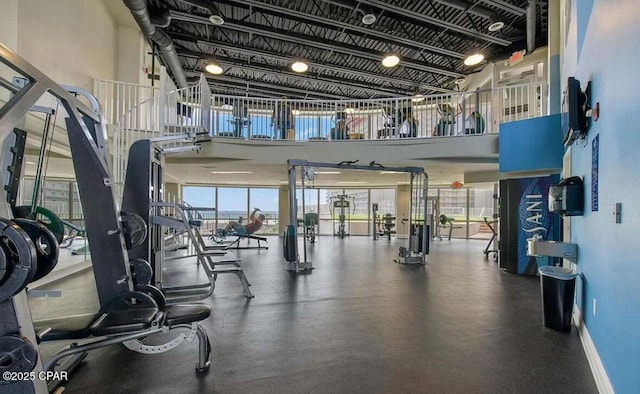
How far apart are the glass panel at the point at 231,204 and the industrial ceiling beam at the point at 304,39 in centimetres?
907

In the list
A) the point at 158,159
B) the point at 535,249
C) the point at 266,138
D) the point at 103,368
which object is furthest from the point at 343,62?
the point at 103,368

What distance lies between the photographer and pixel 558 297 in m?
3.50

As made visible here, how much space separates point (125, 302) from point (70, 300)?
273 cm

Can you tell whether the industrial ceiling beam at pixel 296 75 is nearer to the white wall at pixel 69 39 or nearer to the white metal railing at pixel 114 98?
the white wall at pixel 69 39

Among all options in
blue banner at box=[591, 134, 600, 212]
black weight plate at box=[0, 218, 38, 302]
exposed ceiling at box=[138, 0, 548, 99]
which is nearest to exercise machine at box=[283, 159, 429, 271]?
exposed ceiling at box=[138, 0, 548, 99]

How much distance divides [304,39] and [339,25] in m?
1.12

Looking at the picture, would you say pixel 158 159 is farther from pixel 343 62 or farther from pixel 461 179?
pixel 461 179

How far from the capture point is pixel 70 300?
457 centimetres

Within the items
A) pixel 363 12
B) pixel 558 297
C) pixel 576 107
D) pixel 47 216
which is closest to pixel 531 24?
pixel 363 12

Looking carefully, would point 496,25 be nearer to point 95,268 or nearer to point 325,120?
point 325,120

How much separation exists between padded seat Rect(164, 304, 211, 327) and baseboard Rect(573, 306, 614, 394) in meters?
2.85

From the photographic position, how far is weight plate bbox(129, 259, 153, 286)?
3066mm

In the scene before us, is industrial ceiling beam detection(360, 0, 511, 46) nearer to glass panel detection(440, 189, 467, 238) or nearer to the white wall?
the white wall

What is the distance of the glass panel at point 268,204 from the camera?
16.3 m
